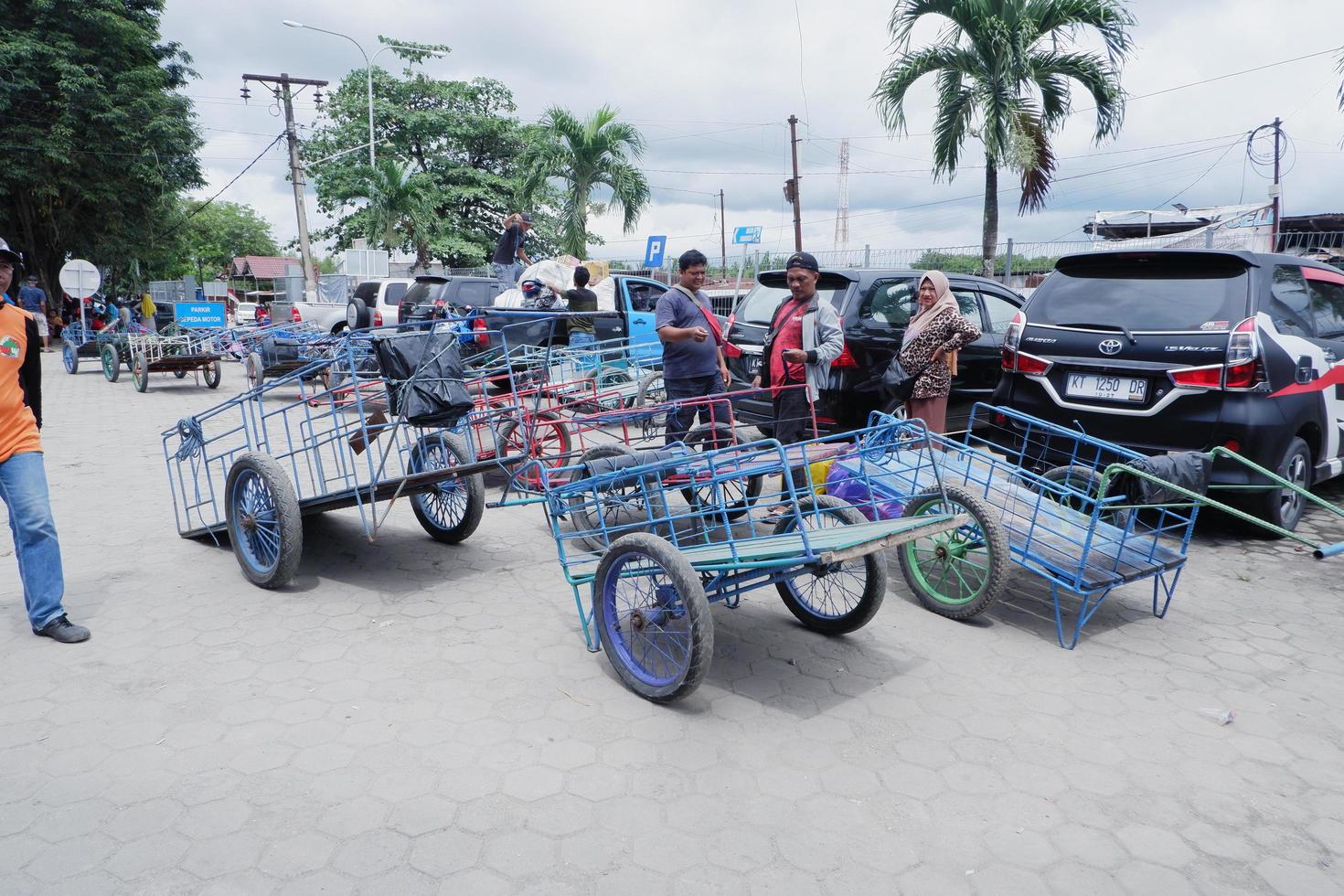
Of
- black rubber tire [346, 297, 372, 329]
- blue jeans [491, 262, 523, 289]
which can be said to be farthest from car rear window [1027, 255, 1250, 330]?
black rubber tire [346, 297, 372, 329]

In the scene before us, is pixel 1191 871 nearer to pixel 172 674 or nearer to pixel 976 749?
pixel 976 749

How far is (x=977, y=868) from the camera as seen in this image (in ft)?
8.34

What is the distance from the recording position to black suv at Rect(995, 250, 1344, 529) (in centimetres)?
516

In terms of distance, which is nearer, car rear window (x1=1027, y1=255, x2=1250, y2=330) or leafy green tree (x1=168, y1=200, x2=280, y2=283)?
car rear window (x1=1027, y1=255, x2=1250, y2=330)

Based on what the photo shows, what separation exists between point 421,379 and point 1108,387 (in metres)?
4.29

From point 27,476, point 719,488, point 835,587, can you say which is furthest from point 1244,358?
point 27,476

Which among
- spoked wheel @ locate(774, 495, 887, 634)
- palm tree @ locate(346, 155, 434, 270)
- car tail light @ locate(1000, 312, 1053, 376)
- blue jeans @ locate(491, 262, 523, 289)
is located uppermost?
palm tree @ locate(346, 155, 434, 270)

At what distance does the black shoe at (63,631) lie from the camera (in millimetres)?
3973

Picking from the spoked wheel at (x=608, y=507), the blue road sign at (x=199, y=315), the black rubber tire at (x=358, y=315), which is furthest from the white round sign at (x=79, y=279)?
the spoked wheel at (x=608, y=507)

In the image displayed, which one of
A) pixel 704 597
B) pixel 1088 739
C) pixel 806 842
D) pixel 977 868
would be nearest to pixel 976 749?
pixel 1088 739

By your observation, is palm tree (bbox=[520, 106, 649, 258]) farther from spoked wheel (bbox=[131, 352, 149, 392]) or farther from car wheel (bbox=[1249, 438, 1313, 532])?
car wheel (bbox=[1249, 438, 1313, 532])

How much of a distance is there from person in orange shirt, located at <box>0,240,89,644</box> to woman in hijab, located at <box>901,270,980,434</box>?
4.96 metres

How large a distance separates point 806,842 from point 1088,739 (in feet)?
4.43

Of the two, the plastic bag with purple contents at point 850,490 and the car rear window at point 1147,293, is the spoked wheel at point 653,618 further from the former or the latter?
the car rear window at point 1147,293
